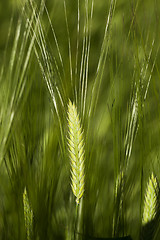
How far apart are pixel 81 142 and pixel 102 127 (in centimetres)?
27

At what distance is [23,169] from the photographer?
61cm

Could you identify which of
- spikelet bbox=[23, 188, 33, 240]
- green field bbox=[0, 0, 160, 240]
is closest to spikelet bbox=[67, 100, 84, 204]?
green field bbox=[0, 0, 160, 240]

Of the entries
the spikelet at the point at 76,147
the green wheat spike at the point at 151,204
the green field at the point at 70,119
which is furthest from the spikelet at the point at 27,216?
the green wheat spike at the point at 151,204

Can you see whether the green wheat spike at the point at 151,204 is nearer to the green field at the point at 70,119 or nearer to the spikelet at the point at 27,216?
the green field at the point at 70,119

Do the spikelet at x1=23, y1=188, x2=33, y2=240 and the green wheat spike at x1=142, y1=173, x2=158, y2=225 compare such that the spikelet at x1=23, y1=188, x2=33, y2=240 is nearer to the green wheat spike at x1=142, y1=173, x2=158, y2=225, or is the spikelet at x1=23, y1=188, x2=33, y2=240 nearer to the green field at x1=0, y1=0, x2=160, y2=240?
the green field at x1=0, y1=0, x2=160, y2=240

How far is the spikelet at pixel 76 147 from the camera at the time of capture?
1.76 ft

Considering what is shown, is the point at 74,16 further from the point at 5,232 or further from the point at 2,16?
the point at 5,232

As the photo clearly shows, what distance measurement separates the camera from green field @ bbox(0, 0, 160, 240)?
60 cm

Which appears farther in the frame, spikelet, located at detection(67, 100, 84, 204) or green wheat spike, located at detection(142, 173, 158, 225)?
green wheat spike, located at detection(142, 173, 158, 225)

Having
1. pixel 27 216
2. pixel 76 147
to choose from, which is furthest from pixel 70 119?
pixel 27 216

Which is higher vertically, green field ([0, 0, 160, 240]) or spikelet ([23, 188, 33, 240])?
green field ([0, 0, 160, 240])

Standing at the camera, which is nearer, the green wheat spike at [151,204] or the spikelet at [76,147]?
the spikelet at [76,147]

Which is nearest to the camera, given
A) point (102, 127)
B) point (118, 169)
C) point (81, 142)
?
point (81, 142)

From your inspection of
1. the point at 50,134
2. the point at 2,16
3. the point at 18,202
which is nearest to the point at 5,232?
the point at 18,202
